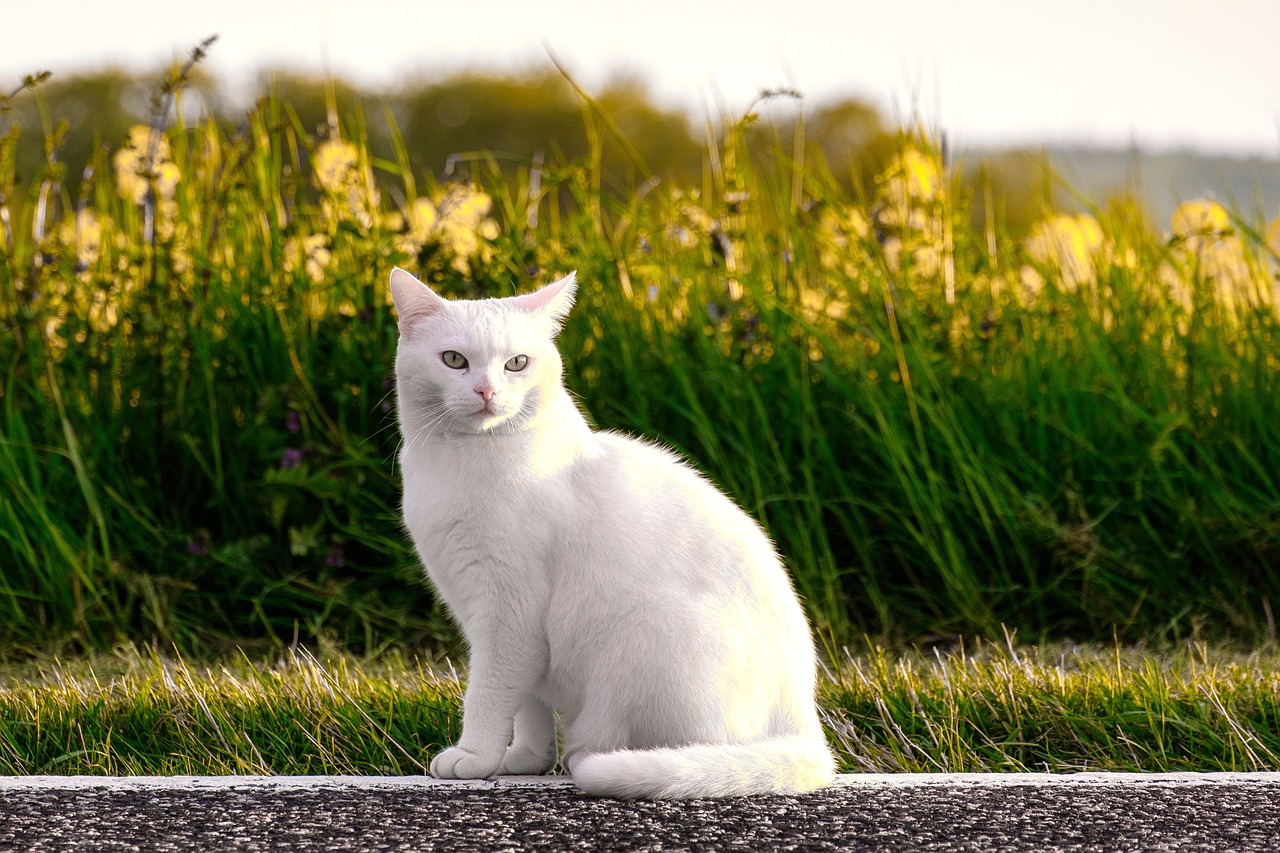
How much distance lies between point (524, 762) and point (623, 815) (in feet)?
1.70

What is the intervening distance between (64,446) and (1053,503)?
375 centimetres

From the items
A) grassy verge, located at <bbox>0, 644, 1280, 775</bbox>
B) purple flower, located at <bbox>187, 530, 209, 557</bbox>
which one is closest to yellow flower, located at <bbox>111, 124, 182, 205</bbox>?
purple flower, located at <bbox>187, 530, 209, 557</bbox>

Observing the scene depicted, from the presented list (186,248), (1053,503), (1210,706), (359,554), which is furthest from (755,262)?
(1210,706)

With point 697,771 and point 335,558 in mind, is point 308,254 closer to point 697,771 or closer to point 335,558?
point 335,558

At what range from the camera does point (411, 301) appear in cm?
292

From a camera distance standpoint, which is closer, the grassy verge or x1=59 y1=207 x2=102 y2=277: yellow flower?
the grassy verge

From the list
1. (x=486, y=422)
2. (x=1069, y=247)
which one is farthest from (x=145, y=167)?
(x=1069, y=247)

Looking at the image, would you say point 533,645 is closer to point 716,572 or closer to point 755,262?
point 716,572

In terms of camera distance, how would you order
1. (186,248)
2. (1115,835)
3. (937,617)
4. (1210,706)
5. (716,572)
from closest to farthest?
1. (1115,835)
2. (716,572)
3. (1210,706)
4. (937,617)
5. (186,248)

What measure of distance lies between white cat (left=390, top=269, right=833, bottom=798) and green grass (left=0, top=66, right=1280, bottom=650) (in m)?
1.76

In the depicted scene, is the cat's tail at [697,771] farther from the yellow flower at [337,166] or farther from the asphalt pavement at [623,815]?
the yellow flower at [337,166]

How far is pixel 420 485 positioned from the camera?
2824mm

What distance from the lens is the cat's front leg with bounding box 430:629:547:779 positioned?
267 centimetres

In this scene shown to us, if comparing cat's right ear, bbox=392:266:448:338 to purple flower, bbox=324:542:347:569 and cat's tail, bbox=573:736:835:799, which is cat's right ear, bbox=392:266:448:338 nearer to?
cat's tail, bbox=573:736:835:799
